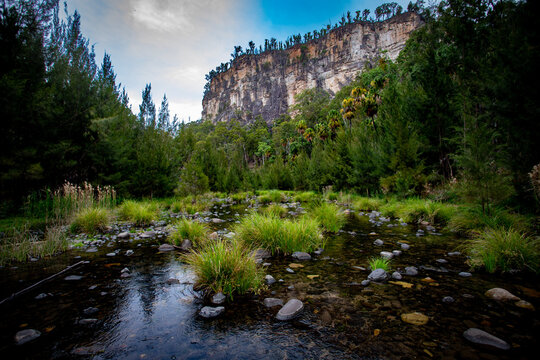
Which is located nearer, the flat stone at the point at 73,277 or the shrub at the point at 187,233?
the flat stone at the point at 73,277

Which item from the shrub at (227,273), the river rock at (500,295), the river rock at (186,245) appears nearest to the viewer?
the river rock at (500,295)

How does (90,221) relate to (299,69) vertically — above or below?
below

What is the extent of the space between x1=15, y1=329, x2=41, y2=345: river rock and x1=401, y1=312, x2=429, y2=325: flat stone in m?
3.81

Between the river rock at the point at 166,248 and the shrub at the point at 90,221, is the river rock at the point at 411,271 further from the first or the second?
the shrub at the point at 90,221

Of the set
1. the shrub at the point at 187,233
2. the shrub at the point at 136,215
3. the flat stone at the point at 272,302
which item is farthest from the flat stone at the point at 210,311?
the shrub at the point at 136,215

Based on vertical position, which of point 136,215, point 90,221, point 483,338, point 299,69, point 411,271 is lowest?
point 411,271

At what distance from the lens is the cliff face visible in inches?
3666

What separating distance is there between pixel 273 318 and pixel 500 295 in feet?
9.37

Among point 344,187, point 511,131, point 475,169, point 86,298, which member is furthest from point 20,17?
point 344,187

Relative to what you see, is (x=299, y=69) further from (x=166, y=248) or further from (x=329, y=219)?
(x=166, y=248)

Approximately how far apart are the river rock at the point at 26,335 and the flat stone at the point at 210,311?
158 centimetres

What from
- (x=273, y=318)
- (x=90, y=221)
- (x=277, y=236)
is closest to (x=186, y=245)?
(x=277, y=236)

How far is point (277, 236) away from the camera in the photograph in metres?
5.09

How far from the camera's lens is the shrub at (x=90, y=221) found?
25.0 feet
